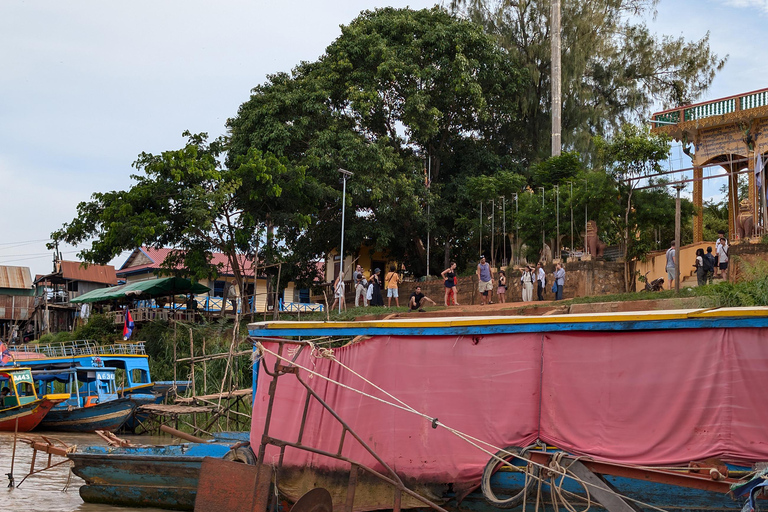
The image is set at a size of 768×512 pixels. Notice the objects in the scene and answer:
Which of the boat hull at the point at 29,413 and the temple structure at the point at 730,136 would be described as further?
the temple structure at the point at 730,136

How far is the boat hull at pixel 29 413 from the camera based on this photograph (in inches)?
723

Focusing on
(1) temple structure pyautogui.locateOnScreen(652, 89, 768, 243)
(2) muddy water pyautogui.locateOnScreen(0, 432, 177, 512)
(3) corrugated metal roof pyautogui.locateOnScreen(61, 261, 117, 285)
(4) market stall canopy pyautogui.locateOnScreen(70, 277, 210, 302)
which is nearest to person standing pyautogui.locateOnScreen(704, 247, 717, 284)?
(1) temple structure pyautogui.locateOnScreen(652, 89, 768, 243)

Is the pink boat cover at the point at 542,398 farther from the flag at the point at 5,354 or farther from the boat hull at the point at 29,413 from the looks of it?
the flag at the point at 5,354

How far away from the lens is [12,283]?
159ft

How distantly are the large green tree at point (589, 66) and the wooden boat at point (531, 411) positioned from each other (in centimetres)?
2334

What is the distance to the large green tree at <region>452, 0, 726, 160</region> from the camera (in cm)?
3008

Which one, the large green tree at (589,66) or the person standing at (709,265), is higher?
the large green tree at (589,66)

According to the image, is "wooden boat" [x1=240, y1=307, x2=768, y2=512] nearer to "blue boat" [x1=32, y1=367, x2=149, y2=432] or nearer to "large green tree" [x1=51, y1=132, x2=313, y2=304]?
"blue boat" [x1=32, y1=367, x2=149, y2=432]

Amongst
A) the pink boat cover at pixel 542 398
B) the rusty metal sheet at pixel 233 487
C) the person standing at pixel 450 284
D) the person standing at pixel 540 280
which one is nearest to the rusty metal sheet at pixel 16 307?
the person standing at pixel 450 284

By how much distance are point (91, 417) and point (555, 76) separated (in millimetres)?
19753

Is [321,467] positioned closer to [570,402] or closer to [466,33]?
[570,402]

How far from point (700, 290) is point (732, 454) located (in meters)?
9.77

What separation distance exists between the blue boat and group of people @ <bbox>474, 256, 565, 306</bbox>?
9.59m

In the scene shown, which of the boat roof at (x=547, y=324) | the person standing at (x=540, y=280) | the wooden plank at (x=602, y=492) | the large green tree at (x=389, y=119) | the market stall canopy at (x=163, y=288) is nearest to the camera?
the wooden plank at (x=602, y=492)
